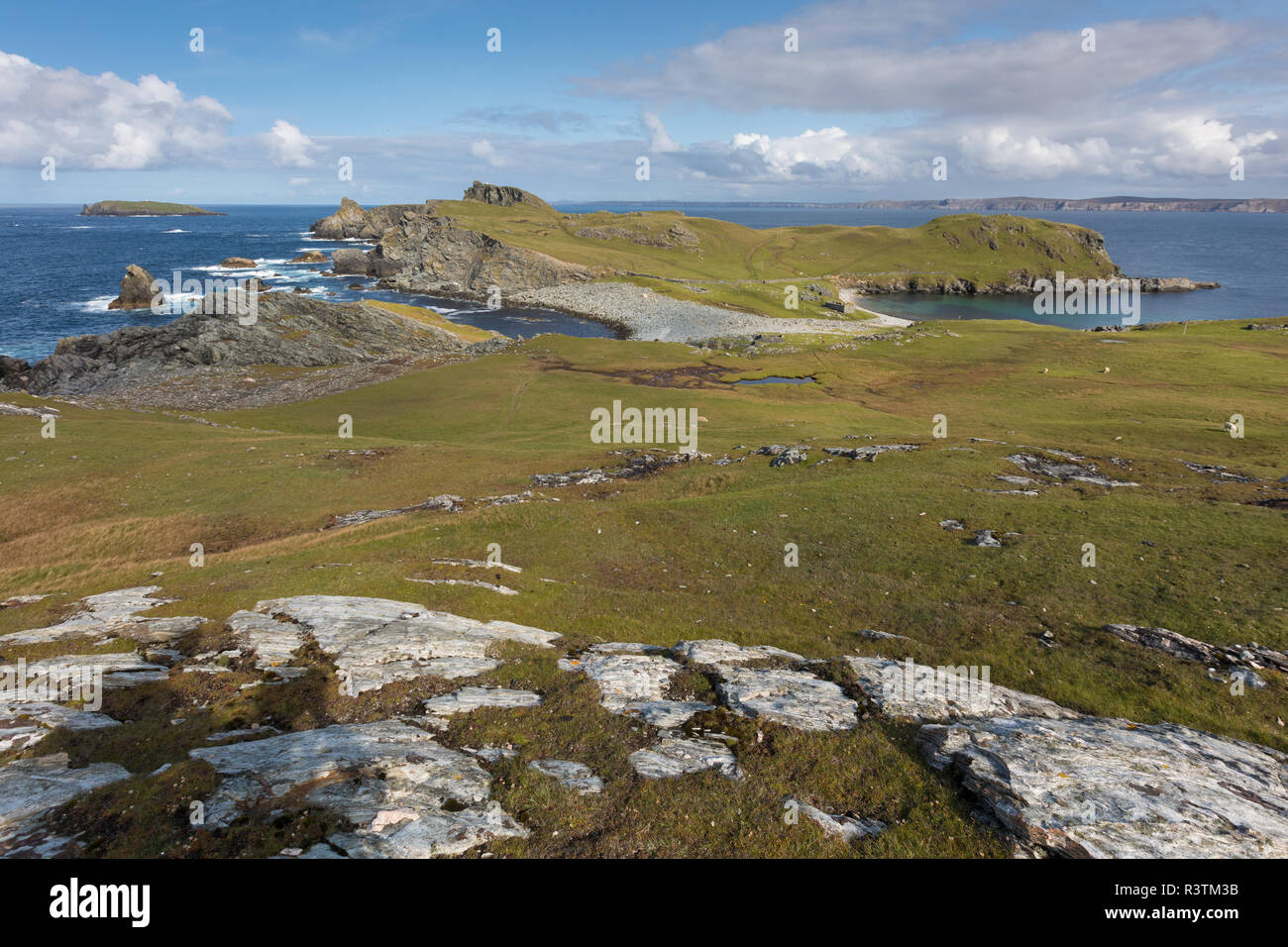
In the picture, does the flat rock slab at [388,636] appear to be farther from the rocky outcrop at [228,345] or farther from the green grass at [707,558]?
the rocky outcrop at [228,345]

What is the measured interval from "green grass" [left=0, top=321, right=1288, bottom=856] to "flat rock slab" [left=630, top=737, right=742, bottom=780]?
0.50 meters

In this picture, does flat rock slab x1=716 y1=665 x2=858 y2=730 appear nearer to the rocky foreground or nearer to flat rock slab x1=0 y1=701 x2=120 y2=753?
the rocky foreground

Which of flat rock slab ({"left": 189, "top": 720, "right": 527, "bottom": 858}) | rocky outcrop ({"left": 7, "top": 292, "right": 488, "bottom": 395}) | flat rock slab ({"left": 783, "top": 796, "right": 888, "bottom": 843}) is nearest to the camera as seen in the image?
flat rock slab ({"left": 189, "top": 720, "right": 527, "bottom": 858})

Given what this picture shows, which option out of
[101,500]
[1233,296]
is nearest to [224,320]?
[101,500]

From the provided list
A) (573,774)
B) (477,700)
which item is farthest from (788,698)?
(477,700)

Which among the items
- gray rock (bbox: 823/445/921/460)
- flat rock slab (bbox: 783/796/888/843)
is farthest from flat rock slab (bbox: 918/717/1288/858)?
gray rock (bbox: 823/445/921/460)

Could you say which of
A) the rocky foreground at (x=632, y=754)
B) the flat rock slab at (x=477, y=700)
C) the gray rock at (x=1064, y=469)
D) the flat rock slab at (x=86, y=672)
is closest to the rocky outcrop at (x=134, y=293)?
the rocky foreground at (x=632, y=754)

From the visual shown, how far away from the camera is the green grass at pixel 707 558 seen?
45.1ft

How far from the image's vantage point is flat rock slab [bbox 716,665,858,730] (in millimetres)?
16719

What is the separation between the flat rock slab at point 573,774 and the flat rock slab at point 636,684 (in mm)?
2930

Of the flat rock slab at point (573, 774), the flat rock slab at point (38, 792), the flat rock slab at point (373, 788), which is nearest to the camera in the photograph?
the flat rock slab at point (38, 792)

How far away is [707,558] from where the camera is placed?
34.2 metres
